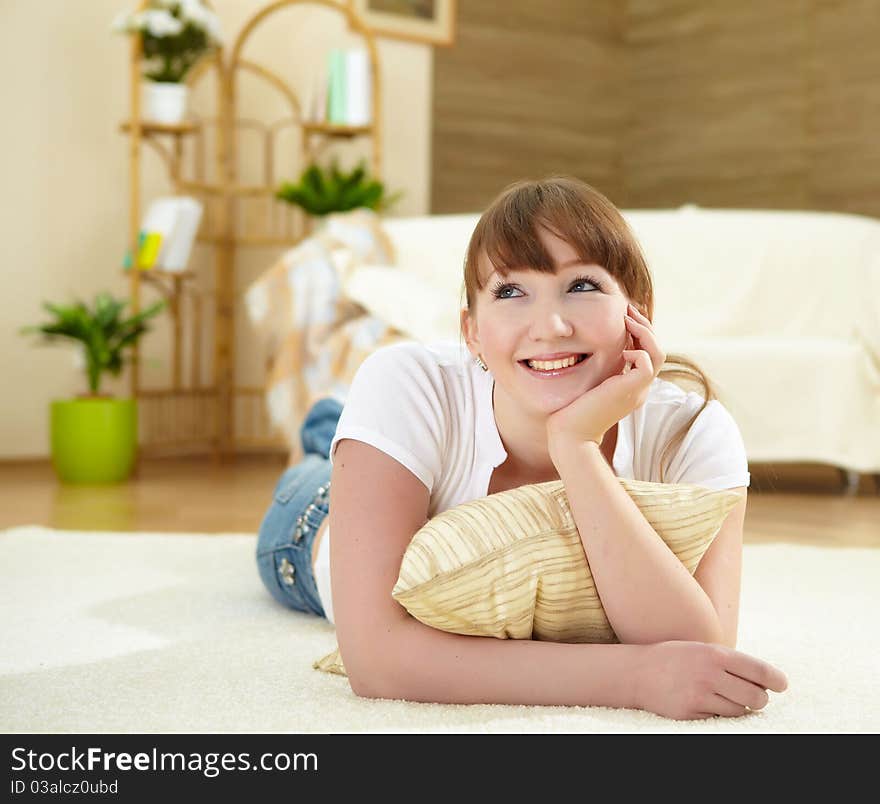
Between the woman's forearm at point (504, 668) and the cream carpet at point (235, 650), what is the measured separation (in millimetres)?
15

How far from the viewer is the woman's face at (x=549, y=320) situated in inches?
47.1

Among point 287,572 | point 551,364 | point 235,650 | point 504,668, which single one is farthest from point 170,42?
point 504,668

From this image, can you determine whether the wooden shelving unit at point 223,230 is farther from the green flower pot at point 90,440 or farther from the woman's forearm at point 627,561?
the woman's forearm at point 627,561

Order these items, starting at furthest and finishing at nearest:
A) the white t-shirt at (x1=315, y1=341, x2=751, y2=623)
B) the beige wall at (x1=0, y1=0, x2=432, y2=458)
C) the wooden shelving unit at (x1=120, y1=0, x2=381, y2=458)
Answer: the wooden shelving unit at (x1=120, y1=0, x2=381, y2=458) < the beige wall at (x1=0, y1=0, x2=432, y2=458) < the white t-shirt at (x1=315, y1=341, x2=751, y2=623)

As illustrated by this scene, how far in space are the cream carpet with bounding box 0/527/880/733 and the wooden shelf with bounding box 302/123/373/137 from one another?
Result: 249 cm

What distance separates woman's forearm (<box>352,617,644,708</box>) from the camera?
47.4 inches

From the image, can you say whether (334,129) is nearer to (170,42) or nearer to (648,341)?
(170,42)

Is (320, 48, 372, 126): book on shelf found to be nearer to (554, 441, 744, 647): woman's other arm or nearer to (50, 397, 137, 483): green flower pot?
(50, 397, 137, 483): green flower pot

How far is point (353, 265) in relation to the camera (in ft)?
12.7

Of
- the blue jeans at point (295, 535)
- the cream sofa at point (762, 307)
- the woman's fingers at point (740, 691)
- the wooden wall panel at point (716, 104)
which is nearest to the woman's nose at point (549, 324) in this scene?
the woman's fingers at point (740, 691)

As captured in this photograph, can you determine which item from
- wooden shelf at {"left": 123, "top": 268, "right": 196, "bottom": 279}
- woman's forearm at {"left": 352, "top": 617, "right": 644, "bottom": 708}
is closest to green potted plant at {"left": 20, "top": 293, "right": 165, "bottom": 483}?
wooden shelf at {"left": 123, "top": 268, "right": 196, "bottom": 279}

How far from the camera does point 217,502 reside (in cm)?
341

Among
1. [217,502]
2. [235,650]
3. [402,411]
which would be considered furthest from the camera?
[217,502]

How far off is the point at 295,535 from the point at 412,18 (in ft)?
13.8
